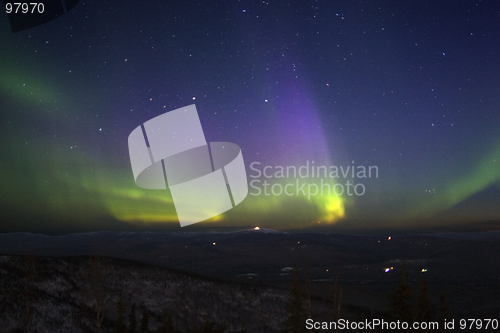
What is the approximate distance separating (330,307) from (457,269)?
115239mm

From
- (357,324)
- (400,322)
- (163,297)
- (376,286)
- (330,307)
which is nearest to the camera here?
(400,322)

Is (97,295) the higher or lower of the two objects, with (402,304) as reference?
higher

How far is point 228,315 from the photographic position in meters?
58.8

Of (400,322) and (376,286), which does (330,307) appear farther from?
(376,286)

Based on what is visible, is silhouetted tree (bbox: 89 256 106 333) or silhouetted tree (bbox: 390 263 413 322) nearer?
silhouetted tree (bbox: 89 256 106 333)

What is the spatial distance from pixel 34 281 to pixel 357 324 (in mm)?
44079

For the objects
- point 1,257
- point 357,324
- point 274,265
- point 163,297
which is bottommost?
point 357,324

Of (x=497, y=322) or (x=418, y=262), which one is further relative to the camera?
(x=418, y=262)

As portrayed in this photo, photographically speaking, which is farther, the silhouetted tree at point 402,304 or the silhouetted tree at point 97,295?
the silhouetted tree at point 402,304

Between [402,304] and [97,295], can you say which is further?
[402,304]

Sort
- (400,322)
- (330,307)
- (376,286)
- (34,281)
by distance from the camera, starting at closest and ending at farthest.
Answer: (400,322), (34,281), (330,307), (376,286)

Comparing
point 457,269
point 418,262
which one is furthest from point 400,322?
point 418,262

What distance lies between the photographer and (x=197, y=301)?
6266 cm

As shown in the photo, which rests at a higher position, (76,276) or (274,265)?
(274,265)
